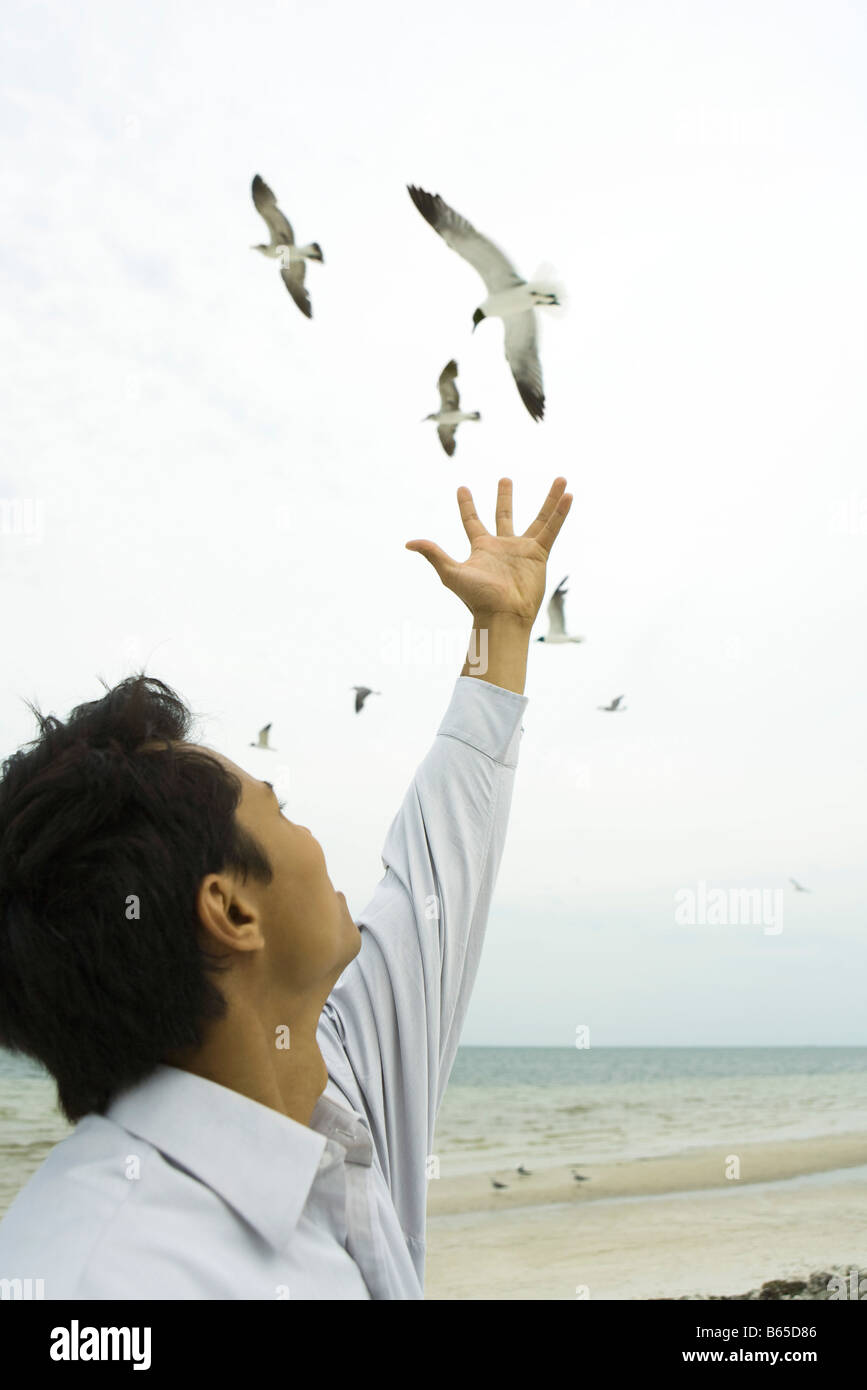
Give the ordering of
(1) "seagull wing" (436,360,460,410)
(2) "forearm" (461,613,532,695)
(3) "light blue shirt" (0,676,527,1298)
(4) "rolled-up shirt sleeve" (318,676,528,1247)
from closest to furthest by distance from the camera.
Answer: (3) "light blue shirt" (0,676,527,1298) < (4) "rolled-up shirt sleeve" (318,676,528,1247) < (2) "forearm" (461,613,532,695) < (1) "seagull wing" (436,360,460,410)

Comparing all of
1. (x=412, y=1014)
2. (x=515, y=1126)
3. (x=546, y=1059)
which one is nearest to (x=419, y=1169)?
(x=412, y=1014)

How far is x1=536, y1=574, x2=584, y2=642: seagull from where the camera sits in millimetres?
7402

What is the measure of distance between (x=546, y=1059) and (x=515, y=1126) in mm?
17483

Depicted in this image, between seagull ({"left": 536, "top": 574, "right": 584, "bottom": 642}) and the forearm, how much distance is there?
556cm

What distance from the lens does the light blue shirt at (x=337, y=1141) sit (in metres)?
1.11

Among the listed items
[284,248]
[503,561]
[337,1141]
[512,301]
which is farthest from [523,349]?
[337,1141]

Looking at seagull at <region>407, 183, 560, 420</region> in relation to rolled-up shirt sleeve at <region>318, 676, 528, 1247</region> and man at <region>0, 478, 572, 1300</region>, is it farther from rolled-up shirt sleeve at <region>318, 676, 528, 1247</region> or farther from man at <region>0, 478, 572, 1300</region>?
man at <region>0, 478, 572, 1300</region>

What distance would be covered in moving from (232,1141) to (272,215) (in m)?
6.51

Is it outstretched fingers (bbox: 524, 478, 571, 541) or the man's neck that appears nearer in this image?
the man's neck

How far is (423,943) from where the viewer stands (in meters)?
1.64

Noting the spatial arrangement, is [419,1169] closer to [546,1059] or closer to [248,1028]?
[248,1028]

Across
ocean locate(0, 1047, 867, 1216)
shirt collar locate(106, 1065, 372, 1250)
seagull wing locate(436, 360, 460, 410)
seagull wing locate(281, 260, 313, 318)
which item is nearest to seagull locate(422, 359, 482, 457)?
seagull wing locate(436, 360, 460, 410)

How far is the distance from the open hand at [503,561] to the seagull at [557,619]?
537 cm

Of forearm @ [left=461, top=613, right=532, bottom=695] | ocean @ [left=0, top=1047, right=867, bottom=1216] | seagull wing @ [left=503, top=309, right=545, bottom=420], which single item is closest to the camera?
forearm @ [left=461, top=613, right=532, bottom=695]
